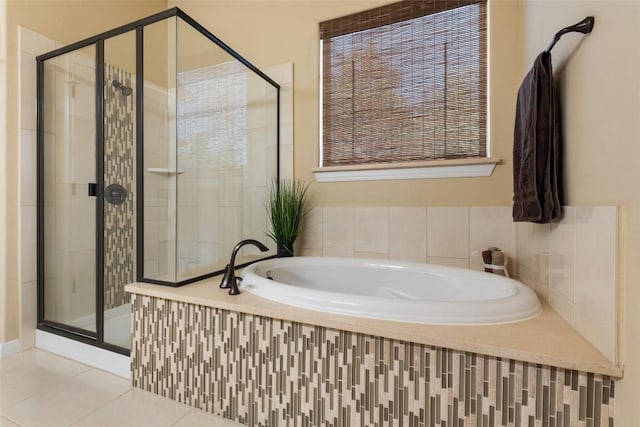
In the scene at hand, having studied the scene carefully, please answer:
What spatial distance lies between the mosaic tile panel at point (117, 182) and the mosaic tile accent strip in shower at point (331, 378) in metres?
0.44

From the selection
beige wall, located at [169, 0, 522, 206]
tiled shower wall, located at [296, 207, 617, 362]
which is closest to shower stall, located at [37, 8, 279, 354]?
beige wall, located at [169, 0, 522, 206]

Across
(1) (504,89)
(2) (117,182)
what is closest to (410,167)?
(1) (504,89)

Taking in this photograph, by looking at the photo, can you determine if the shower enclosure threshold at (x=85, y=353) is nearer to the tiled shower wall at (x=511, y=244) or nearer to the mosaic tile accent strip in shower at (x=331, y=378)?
the mosaic tile accent strip in shower at (x=331, y=378)

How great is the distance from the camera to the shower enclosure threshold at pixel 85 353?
65.1 inches

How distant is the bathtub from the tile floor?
2.07ft

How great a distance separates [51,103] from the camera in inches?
79.2

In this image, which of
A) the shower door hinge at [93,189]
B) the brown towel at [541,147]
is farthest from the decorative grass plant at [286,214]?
the brown towel at [541,147]

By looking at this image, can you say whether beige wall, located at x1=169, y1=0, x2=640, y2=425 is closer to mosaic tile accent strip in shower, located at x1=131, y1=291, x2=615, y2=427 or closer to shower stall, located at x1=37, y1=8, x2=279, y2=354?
mosaic tile accent strip in shower, located at x1=131, y1=291, x2=615, y2=427

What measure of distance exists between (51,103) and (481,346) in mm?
2715

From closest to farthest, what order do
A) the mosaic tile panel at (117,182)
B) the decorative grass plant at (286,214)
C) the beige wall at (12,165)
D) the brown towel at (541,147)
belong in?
1. the brown towel at (541,147)
2. the mosaic tile panel at (117,182)
3. the beige wall at (12,165)
4. the decorative grass plant at (286,214)

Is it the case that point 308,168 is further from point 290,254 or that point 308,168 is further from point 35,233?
point 35,233

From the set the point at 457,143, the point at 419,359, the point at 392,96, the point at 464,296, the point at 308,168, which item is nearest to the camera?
the point at 419,359

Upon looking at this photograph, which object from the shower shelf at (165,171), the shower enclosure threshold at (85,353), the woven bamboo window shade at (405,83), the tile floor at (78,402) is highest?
the woven bamboo window shade at (405,83)

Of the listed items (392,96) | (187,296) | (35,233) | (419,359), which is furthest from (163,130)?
(419,359)
